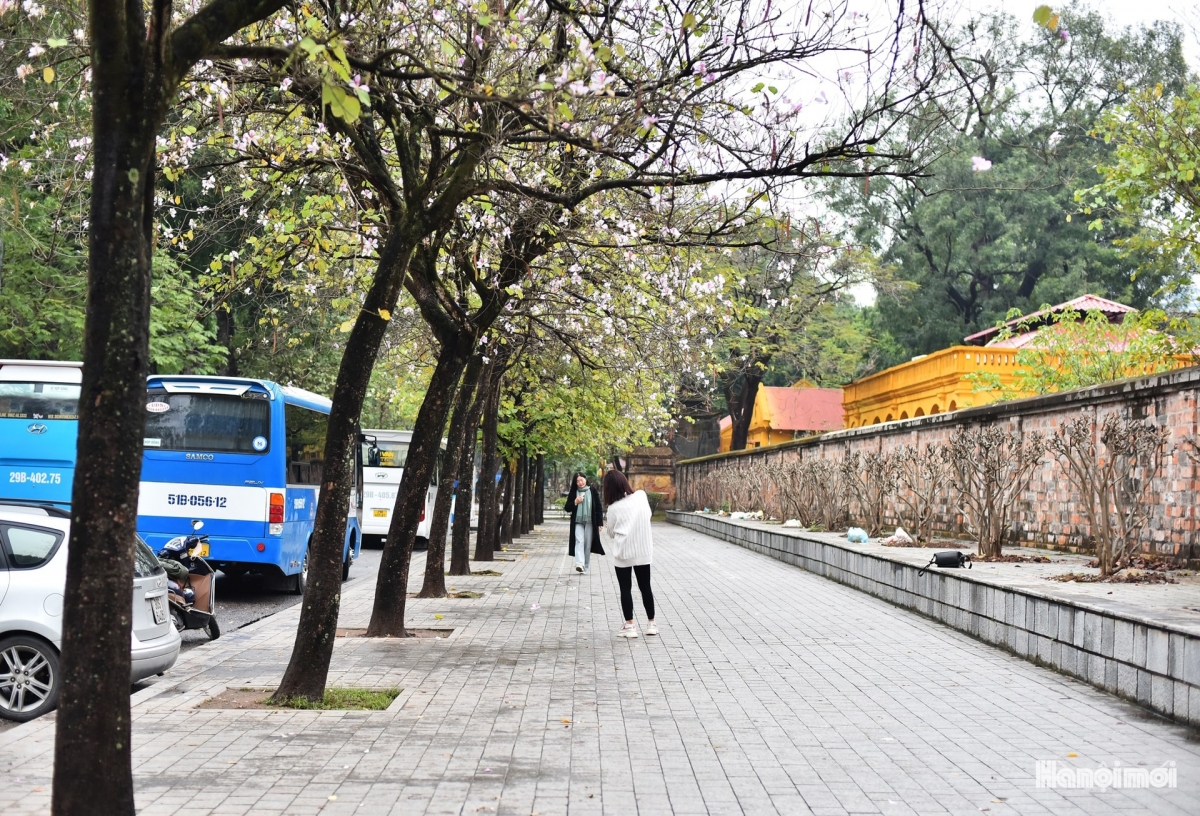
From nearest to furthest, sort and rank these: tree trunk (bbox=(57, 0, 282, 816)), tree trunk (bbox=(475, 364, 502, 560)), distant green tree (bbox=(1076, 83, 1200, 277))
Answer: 1. tree trunk (bbox=(57, 0, 282, 816))
2. distant green tree (bbox=(1076, 83, 1200, 277))
3. tree trunk (bbox=(475, 364, 502, 560))

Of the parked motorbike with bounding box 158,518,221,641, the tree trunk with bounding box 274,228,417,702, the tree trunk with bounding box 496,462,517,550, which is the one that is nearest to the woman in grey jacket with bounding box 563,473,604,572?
the parked motorbike with bounding box 158,518,221,641

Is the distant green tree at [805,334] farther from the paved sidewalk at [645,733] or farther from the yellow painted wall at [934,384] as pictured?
the paved sidewalk at [645,733]

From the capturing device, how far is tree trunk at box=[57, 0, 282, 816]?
15.6 ft

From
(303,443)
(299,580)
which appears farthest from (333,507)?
(299,580)

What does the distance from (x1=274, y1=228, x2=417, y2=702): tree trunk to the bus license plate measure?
4.64 ft

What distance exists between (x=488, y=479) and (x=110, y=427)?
18.6 meters

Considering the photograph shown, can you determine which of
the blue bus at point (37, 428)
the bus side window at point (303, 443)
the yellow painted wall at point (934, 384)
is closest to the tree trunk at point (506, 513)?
the yellow painted wall at point (934, 384)

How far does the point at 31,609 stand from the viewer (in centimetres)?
843

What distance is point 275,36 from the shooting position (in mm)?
10258

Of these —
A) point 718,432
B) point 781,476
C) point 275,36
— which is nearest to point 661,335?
point 275,36

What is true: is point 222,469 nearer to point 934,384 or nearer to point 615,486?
point 615,486

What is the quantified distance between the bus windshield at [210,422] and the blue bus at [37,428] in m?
2.39

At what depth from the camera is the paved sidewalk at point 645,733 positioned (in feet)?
19.1

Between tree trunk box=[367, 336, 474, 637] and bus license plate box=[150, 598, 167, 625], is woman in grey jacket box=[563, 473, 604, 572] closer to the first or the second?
tree trunk box=[367, 336, 474, 637]
